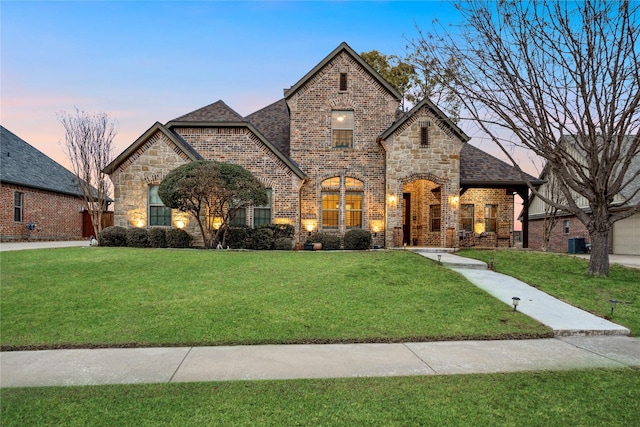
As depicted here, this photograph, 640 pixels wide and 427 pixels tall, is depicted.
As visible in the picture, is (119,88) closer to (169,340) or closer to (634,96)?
(169,340)

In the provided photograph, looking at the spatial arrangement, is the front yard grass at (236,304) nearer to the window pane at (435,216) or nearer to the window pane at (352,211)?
the window pane at (352,211)

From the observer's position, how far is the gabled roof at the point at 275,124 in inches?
743

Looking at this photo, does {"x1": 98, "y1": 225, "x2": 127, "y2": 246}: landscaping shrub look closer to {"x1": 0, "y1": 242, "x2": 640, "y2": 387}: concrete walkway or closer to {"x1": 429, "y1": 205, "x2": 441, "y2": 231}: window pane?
{"x1": 0, "y1": 242, "x2": 640, "y2": 387}: concrete walkway

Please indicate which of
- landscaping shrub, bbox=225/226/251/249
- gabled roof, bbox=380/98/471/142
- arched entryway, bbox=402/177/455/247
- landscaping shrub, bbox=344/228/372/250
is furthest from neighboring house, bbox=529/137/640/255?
landscaping shrub, bbox=225/226/251/249

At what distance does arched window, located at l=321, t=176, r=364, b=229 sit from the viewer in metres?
17.7

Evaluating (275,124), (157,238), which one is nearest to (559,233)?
(275,124)

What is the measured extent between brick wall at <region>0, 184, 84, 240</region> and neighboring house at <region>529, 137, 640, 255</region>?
28831 millimetres

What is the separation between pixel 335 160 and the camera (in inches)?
698

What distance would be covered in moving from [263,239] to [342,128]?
670cm

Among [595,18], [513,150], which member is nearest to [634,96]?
[595,18]

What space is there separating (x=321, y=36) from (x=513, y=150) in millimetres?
11004

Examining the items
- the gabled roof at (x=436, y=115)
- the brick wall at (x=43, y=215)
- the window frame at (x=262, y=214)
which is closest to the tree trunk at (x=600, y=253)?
the gabled roof at (x=436, y=115)

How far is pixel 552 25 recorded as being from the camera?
387 inches

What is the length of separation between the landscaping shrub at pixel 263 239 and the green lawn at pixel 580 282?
8121 mm
